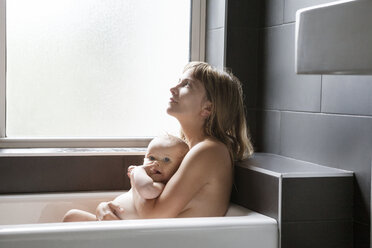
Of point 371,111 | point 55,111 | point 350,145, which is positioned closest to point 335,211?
point 350,145

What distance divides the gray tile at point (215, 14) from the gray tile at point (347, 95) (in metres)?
0.79

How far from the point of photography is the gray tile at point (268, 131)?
2.72 m

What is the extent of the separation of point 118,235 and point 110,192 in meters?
0.82

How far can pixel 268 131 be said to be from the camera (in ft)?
9.23

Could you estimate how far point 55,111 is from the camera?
2912 mm

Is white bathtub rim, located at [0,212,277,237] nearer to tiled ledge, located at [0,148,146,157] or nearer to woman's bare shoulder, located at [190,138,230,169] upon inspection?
woman's bare shoulder, located at [190,138,230,169]

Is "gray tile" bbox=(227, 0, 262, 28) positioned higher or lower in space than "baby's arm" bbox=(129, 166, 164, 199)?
higher

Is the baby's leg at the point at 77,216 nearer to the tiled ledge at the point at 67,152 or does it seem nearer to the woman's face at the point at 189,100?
the tiled ledge at the point at 67,152

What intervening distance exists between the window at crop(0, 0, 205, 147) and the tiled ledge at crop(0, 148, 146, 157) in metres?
0.09

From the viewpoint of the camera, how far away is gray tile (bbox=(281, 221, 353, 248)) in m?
2.09

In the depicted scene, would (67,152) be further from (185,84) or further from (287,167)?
(287,167)

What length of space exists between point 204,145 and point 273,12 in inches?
33.2

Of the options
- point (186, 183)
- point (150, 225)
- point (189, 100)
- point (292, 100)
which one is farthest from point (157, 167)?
point (292, 100)

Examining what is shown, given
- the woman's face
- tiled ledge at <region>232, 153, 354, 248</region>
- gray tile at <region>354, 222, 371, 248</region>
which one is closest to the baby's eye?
the woman's face
